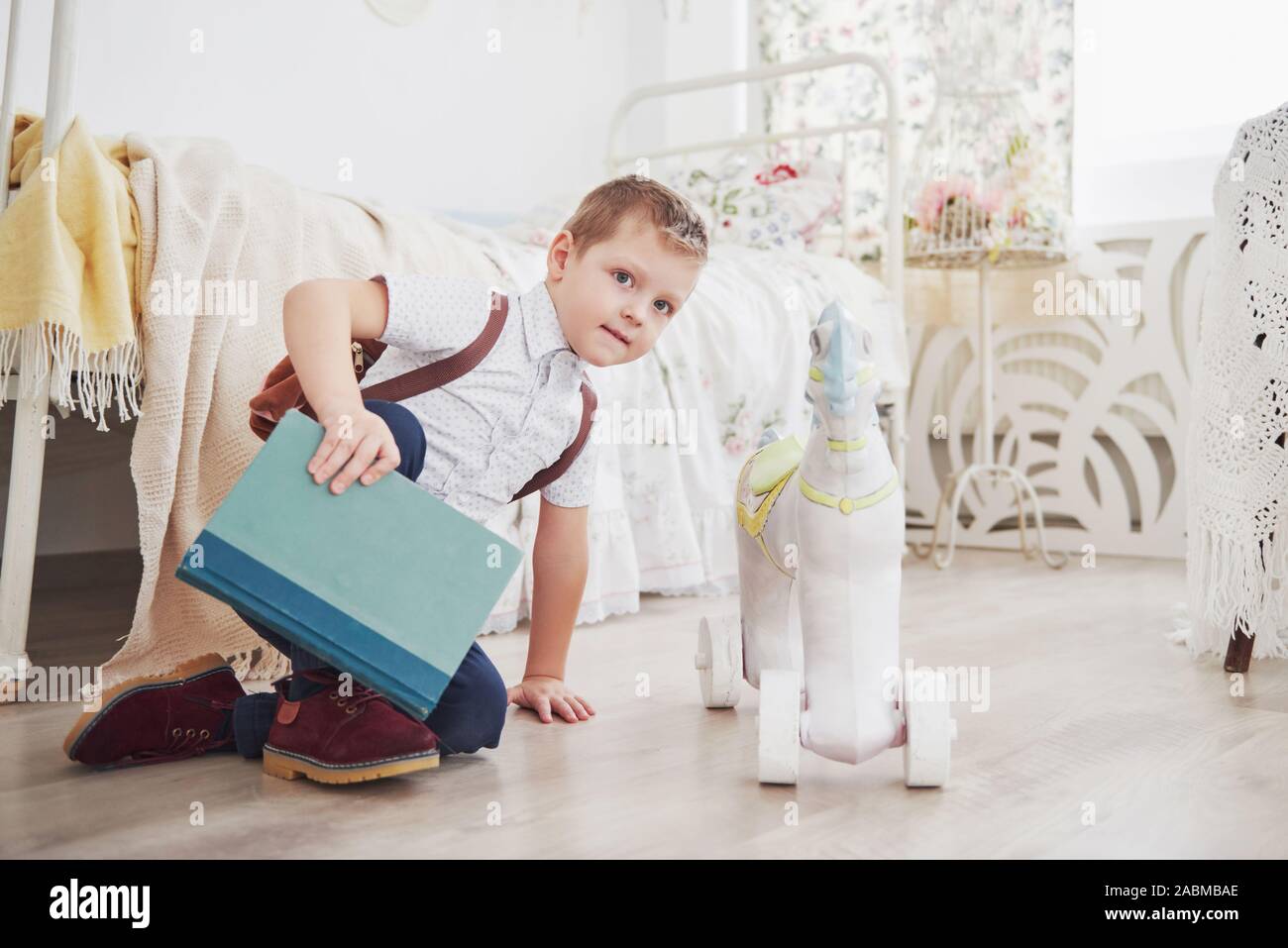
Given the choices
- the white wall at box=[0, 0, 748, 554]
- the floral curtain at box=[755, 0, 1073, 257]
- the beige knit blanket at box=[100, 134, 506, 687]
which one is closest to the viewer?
the beige knit blanket at box=[100, 134, 506, 687]

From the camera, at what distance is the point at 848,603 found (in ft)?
2.72

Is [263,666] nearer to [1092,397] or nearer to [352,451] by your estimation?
[352,451]

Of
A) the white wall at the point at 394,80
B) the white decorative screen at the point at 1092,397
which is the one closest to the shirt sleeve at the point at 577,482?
the white wall at the point at 394,80

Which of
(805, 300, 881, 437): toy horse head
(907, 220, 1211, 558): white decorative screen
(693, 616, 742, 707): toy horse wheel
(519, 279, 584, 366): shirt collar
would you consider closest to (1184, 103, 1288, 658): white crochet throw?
(693, 616, 742, 707): toy horse wheel

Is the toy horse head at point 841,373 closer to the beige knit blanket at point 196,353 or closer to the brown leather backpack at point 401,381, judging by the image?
the brown leather backpack at point 401,381

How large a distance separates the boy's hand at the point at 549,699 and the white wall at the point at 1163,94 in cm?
218

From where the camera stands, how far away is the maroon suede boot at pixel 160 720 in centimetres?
88

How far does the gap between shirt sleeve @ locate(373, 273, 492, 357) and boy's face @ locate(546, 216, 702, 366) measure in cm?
7

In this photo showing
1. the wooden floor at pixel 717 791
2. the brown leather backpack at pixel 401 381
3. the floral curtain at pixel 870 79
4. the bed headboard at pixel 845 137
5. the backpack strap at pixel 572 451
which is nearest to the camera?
the wooden floor at pixel 717 791

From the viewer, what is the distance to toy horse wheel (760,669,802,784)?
83cm

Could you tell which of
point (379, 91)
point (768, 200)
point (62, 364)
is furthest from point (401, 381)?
point (379, 91)

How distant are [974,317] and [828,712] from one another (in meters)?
2.14

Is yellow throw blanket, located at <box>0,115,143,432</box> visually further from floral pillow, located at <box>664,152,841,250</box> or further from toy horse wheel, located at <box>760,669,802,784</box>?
floral pillow, located at <box>664,152,841,250</box>

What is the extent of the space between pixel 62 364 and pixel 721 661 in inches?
27.5
